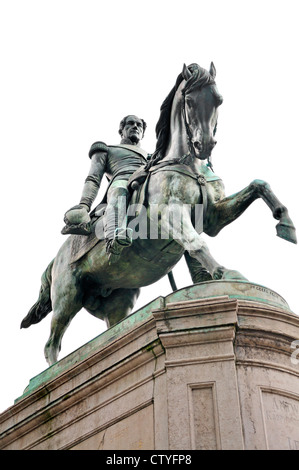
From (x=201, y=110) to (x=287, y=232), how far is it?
2.15 m

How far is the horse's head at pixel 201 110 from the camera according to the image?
10477 millimetres

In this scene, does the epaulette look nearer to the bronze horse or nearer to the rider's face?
the rider's face

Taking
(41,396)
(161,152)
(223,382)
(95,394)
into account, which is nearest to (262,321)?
(223,382)

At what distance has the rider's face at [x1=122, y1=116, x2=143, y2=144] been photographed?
1314 cm

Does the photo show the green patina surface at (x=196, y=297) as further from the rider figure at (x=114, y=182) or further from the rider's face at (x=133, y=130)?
the rider's face at (x=133, y=130)

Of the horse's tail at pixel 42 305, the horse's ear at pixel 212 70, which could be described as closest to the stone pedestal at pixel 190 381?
the horse's tail at pixel 42 305

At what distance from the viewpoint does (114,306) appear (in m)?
12.1

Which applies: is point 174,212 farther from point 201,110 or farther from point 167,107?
point 167,107

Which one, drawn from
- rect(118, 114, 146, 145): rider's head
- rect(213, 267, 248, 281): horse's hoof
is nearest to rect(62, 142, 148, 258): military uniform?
rect(118, 114, 146, 145): rider's head

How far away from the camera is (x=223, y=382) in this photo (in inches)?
295

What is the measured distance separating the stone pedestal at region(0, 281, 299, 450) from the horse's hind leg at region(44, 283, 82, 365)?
243 cm

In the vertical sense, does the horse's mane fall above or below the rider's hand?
above

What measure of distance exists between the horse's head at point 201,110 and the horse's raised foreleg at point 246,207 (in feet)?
2.35

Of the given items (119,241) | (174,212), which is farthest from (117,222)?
(174,212)
